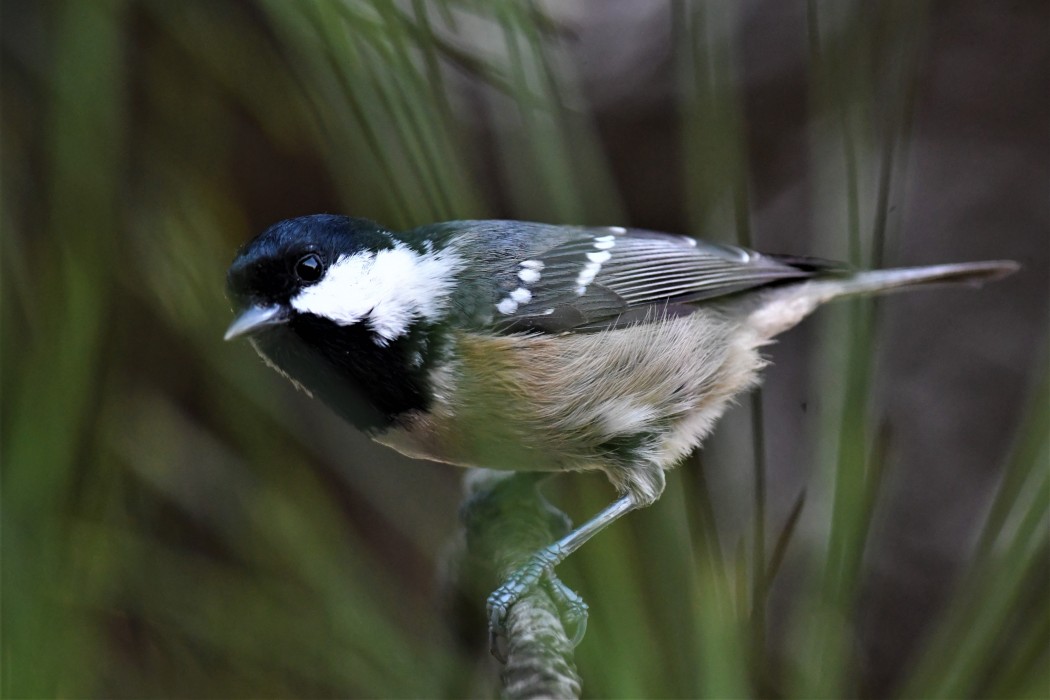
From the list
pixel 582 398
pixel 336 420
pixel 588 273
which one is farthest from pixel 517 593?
pixel 336 420

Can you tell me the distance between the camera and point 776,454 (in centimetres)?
225

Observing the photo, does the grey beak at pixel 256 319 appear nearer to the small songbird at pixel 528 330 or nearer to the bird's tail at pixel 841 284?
the small songbird at pixel 528 330

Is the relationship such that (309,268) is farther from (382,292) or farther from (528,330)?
(528,330)

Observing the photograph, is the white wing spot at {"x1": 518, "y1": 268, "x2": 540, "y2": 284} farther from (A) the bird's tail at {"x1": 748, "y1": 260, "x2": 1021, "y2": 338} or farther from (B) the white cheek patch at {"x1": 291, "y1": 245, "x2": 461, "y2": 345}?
(A) the bird's tail at {"x1": 748, "y1": 260, "x2": 1021, "y2": 338}

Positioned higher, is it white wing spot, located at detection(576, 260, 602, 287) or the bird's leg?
white wing spot, located at detection(576, 260, 602, 287)

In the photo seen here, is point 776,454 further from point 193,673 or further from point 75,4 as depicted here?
point 75,4

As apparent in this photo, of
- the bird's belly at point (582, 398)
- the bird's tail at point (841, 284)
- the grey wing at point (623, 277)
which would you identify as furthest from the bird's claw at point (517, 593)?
the bird's tail at point (841, 284)

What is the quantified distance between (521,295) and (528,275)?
1.5 inches

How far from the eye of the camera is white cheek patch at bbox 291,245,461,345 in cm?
104

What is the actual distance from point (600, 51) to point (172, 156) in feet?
4.80

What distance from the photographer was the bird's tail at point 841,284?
127 cm

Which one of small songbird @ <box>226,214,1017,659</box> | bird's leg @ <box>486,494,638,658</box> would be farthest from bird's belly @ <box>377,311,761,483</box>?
bird's leg @ <box>486,494,638,658</box>

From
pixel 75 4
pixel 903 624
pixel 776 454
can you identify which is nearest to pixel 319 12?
pixel 75 4

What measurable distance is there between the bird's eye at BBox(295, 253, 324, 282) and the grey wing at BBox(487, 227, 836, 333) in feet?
0.79
